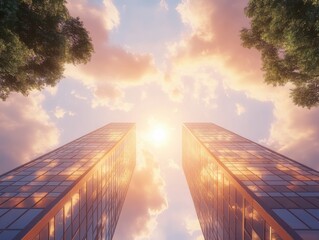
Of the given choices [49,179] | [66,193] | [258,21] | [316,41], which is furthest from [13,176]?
[316,41]

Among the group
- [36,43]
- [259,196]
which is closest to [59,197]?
[36,43]

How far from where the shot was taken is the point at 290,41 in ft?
42.3

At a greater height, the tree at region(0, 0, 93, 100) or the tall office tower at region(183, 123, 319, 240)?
the tree at region(0, 0, 93, 100)

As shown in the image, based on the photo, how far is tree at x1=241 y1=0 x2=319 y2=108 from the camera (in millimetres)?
12586

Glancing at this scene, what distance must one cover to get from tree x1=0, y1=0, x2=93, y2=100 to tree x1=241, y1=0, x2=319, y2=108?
1076 centimetres

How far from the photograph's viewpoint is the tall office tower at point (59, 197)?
16086 millimetres

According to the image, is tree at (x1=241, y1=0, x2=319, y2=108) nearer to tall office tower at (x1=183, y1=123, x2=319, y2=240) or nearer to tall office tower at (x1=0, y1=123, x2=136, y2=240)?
tall office tower at (x1=183, y1=123, x2=319, y2=240)

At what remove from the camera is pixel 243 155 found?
34969 millimetres

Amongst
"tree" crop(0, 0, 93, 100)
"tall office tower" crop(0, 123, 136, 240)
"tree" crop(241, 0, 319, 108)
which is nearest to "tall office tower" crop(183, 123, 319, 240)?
"tree" crop(241, 0, 319, 108)

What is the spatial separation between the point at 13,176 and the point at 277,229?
23.6 metres

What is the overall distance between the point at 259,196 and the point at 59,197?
15175mm

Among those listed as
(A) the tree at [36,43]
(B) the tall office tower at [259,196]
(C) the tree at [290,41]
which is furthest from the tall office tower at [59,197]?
(C) the tree at [290,41]

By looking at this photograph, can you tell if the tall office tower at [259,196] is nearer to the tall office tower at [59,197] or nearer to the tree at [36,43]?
the tall office tower at [59,197]

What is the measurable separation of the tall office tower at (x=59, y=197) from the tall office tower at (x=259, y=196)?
13715 mm
